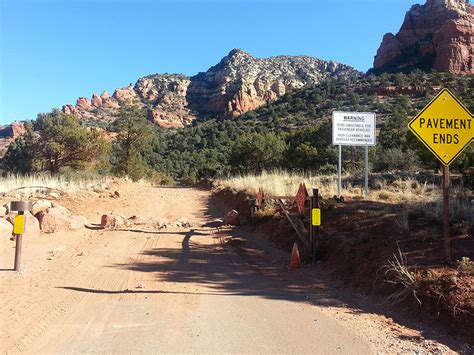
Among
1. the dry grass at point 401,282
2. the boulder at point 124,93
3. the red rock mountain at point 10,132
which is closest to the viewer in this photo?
the dry grass at point 401,282

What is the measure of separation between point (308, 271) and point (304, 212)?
10.5 feet

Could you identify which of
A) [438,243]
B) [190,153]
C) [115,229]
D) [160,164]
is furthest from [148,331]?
[190,153]

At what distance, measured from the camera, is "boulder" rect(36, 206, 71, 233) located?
38.4 feet

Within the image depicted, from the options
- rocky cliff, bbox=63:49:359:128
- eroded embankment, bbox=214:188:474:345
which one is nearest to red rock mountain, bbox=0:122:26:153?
rocky cliff, bbox=63:49:359:128

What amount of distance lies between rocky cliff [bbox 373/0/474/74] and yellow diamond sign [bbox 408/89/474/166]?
3423 inches

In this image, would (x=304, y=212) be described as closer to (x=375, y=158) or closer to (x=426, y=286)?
(x=426, y=286)

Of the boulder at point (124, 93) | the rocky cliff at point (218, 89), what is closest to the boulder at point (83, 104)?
the rocky cliff at point (218, 89)

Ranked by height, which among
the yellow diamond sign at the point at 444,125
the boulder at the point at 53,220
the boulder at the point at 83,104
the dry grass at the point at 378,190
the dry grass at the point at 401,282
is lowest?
the dry grass at the point at 401,282

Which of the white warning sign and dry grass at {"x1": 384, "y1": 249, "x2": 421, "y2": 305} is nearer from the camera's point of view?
dry grass at {"x1": 384, "y1": 249, "x2": 421, "y2": 305}

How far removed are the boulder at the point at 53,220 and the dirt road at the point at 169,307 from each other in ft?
2.94

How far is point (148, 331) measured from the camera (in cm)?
507

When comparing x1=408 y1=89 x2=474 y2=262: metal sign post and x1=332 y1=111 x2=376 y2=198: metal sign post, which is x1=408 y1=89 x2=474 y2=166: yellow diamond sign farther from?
x1=332 y1=111 x2=376 y2=198: metal sign post

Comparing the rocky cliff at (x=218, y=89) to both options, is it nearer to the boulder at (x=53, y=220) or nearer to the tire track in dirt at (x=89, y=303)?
the boulder at (x=53, y=220)

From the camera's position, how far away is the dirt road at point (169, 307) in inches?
187
